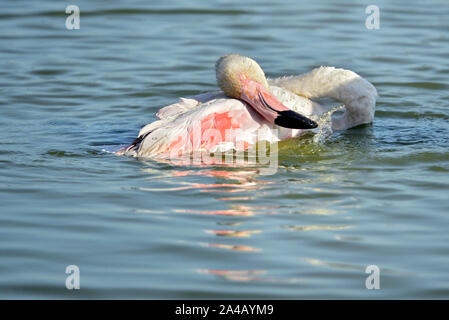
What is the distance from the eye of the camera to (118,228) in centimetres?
583

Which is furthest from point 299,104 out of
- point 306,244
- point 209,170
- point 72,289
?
point 72,289

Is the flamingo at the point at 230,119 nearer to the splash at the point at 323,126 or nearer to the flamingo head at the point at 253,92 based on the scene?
the flamingo head at the point at 253,92

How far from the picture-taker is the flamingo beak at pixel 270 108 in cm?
723

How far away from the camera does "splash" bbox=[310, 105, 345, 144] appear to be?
7824mm

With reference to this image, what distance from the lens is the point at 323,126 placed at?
26.1 feet

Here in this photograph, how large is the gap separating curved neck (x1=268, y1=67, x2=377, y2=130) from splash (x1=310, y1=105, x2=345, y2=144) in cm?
20

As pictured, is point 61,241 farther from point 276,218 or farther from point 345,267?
point 345,267

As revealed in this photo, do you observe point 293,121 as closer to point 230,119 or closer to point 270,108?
point 270,108

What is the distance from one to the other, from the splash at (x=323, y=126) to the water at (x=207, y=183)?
81mm

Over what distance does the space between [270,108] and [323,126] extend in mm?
888

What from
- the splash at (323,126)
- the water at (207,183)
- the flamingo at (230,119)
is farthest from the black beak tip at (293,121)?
the splash at (323,126)

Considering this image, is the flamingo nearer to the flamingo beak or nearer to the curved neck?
the flamingo beak

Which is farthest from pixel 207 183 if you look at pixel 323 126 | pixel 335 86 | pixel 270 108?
pixel 335 86

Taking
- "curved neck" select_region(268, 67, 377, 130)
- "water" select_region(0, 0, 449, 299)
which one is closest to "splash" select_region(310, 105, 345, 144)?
"water" select_region(0, 0, 449, 299)
